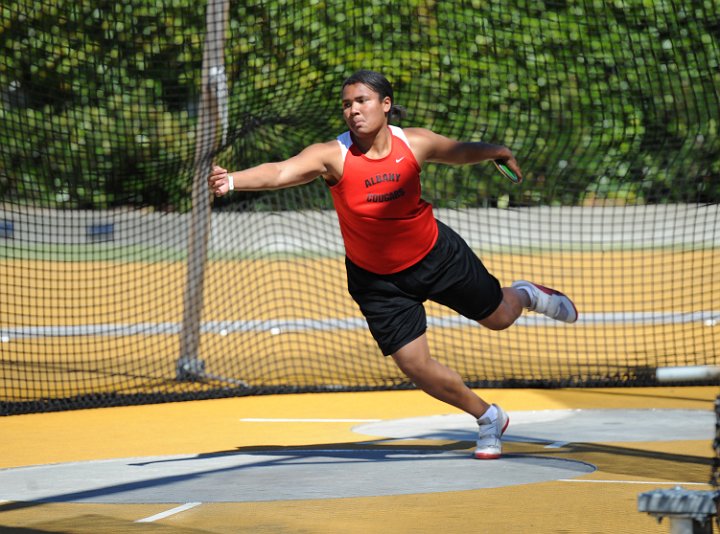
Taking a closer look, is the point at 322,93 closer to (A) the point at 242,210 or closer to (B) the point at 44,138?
(B) the point at 44,138

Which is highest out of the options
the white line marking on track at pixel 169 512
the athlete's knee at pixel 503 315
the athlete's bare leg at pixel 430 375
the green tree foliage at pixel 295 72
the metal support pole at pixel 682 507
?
the green tree foliage at pixel 295 72

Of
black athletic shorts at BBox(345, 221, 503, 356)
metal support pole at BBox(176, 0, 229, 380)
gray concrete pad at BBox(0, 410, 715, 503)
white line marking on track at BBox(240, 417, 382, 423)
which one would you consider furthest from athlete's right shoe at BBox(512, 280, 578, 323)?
metal support pole at BBox(176, 0, 229, 380)

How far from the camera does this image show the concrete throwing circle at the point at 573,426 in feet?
22.9

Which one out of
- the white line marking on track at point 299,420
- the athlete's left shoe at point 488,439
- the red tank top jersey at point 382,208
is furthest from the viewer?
the white line marking on track at point 299,420

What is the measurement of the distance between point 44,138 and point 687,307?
308 inches

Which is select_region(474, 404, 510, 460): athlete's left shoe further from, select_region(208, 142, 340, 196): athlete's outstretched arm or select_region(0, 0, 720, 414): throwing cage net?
select_region(0, 0, 720, 414): throwing cage net

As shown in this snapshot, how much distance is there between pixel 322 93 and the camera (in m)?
9.76

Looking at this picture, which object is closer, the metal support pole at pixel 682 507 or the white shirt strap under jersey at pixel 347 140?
the metal support pole at pixel 682 507

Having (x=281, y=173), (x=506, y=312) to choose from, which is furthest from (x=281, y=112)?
(x=281, y=173)

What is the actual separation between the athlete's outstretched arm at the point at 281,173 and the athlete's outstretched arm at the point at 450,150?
0.47 meters

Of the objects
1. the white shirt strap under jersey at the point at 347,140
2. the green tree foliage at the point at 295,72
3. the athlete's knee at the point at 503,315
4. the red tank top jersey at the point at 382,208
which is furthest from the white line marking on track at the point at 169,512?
the green tree foliage at the point at 295,72

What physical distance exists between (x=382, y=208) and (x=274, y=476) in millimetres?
1464

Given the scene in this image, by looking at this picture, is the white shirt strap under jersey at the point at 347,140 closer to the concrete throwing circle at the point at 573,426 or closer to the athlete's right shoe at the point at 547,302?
the athlete's right shoe at the point at 547,302

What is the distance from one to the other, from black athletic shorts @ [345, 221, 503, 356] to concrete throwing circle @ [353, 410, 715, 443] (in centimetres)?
122
